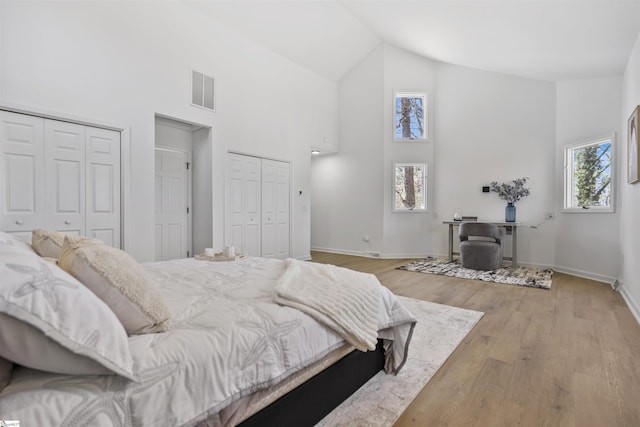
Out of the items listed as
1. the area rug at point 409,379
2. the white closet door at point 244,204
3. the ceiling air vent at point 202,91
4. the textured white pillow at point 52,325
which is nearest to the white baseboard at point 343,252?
the white closet door at point 244,204

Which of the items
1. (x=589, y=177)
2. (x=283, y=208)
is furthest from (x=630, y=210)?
(x=283, y=208)

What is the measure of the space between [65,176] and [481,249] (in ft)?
18.4

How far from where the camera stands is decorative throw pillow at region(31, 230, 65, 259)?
1.68 m

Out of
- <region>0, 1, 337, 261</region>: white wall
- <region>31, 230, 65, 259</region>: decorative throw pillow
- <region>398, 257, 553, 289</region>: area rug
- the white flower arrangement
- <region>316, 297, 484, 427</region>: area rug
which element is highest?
<region>0, 1, 337, 261</region>: white wall

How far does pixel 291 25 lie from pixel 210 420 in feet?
18.5

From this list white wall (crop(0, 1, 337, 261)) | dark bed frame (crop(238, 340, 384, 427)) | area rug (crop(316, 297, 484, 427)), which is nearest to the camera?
dark bed frame (crop(238, 340, 384, 427))

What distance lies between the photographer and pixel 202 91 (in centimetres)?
454

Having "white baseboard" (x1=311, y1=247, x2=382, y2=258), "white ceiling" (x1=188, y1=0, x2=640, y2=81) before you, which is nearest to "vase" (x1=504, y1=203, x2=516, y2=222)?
"white ceiling" (x1=188, y1=0, x2=640, y2=81)

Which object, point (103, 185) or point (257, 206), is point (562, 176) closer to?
point (257, 206)

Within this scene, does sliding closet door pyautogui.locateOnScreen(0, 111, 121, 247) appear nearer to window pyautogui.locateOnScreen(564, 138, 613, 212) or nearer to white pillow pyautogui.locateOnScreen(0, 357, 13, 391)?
white pillow pyautogui.locateOnScreen(0, 357, 13, 391)

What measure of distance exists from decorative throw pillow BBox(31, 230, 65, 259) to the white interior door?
9.05 ft

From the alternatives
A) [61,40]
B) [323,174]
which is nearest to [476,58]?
[323,174]

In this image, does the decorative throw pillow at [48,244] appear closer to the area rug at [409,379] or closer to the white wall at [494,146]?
the area rug at [409,379]

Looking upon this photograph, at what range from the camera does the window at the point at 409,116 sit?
6620mm
